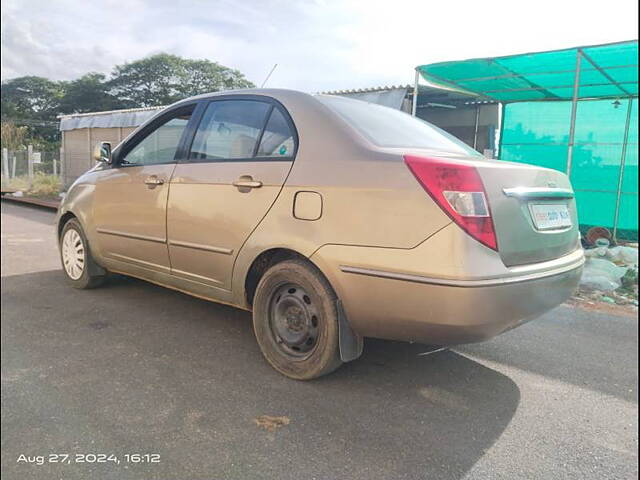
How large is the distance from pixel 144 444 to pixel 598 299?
197 inches

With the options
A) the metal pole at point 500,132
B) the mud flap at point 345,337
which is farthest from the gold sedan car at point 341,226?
the metal pole at point 500,132

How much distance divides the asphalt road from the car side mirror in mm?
1285

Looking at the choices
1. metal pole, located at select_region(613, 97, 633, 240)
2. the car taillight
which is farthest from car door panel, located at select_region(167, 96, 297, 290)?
metal pole, located at select_region(613, 97, 633, 240)

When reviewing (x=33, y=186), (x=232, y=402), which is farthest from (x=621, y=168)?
(x=33, y=186)

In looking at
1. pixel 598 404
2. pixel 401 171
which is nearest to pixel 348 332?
pixel 401 171

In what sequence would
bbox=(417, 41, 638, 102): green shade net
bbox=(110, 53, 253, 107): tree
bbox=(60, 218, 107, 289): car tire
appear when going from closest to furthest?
bbox=(110, 53, 253, 107): tree → bbox=(60, 218, 107, 289): car tire → bbox=(417, 41, 638, 102): green shade net

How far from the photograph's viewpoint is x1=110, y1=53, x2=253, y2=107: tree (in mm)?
3166

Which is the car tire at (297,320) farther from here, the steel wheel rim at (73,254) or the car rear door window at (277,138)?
the steel wheel rim at (73,254)

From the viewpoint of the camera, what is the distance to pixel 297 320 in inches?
107

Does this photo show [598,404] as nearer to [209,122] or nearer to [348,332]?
[348,332]

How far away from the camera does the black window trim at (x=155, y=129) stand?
341 centimetres

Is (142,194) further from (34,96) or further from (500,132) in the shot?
(500,132)

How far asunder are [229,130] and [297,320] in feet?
4.45

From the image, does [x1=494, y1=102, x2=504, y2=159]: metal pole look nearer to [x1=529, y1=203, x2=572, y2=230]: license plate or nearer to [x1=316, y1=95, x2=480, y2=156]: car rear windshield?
[x1=316, y1=95, x2=480, y2=156]: car rear windshield
